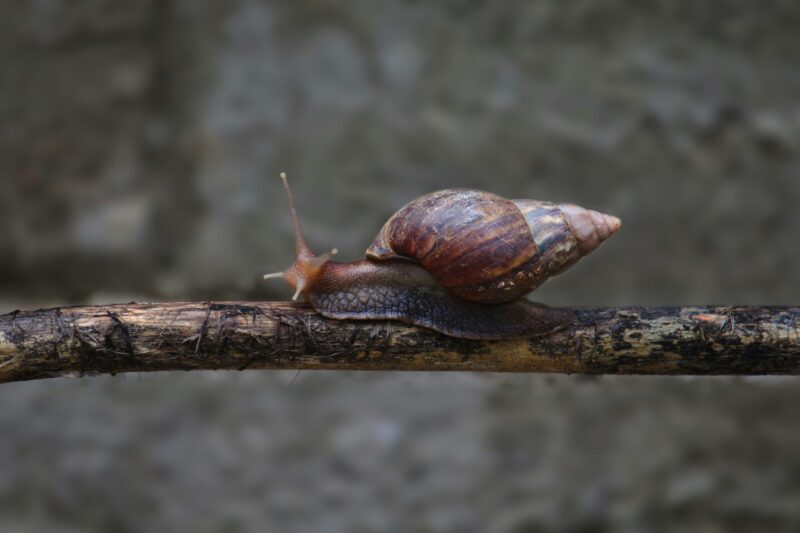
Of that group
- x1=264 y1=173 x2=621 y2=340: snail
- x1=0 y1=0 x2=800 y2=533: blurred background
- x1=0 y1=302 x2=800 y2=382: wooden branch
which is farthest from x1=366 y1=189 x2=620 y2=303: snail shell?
x1=0 y1=0 x2=800 y2=533: blurred background

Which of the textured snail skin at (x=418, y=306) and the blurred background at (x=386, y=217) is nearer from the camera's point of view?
the textured snail skin at (x=418, y=306)

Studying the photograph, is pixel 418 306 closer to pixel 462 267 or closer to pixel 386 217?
pixel 462 267

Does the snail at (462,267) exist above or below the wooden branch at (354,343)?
above

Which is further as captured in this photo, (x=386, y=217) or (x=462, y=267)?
(x=386, y=217)

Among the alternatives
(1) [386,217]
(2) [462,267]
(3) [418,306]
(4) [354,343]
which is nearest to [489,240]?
(2) [462,267]

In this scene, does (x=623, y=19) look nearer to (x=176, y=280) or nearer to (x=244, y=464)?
(x=176, y=280)

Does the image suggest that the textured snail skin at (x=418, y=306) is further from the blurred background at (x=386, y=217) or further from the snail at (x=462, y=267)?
the blurred background at (x=386, y=217)

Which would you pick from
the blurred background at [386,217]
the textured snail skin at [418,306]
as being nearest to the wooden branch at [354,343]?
the textured snail skin at [418,306]
